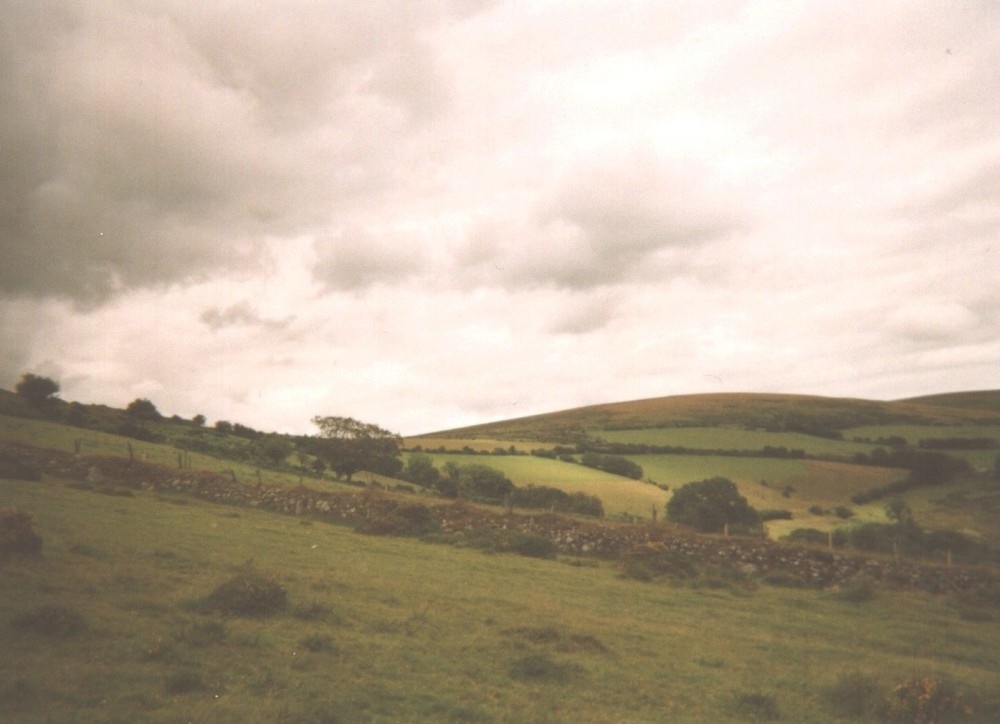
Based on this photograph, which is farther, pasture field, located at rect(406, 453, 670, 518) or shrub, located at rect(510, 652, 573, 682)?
pasture field, located at rect(406, 453, 670, 518)

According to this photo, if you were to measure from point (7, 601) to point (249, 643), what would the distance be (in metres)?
4.91

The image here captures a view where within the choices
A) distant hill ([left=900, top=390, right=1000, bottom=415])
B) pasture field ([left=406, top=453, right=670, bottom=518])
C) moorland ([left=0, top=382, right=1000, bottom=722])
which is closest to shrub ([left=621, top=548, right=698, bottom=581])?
moorland ([left=0, top=382, right=1000, bottom=722])

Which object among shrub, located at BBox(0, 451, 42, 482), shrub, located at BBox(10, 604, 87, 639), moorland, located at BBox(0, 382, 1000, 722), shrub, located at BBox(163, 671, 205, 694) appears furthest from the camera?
shrub, located at BBox(0, 451, 42, 482)

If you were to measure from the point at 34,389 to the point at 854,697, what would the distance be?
236 feet

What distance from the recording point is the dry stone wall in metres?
30.1

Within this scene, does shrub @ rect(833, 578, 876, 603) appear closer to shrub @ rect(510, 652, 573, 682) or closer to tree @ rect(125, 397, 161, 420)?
shrub @ rect(510, 652, 573, 682)

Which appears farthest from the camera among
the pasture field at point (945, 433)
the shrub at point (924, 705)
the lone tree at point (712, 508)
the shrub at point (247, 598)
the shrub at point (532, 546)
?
the pasture field at point (945, 433)

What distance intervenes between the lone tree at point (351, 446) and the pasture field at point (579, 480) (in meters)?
17.1

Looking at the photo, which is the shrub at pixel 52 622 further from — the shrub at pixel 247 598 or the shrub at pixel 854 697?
the shrub at pixel 854 697

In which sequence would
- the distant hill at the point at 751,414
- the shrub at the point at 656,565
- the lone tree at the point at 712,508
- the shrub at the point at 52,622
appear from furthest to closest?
the distant hill at the point at 751,414
the lone tree at the point at 712,508
the shrub at the point at 656,565
the shrub at the point at 52,622

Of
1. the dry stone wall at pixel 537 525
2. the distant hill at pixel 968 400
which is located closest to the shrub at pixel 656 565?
the dry stone wall at pixel 537 525

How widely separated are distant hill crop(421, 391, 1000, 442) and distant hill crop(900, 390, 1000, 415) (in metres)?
0.19

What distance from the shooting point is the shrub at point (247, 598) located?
46.0ft

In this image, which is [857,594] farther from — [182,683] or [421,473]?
[421,473]
